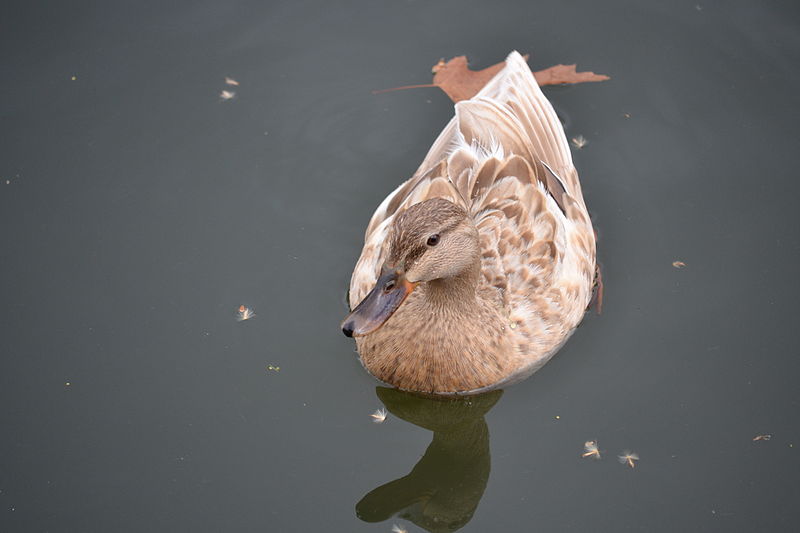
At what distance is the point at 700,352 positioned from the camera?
5480 millimetres

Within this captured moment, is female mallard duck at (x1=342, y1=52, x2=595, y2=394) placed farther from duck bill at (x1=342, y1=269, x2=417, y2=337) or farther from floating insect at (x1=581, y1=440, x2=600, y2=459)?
floating insect at (x1=581, y1=440, x2=600, y2=459)

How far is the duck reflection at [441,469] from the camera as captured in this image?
4879 mm

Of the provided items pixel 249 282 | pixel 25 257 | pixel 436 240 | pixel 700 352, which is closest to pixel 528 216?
pixel 436 240

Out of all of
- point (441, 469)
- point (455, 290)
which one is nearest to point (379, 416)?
point (441, 469)

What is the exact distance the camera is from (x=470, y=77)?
673 centimetres

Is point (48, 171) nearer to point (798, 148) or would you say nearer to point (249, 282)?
point (249, 282)

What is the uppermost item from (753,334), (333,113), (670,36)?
(670,36)

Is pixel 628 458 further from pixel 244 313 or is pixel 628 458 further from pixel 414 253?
pixel 244 313

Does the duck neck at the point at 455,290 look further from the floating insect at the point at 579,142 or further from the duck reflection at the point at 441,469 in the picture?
the floating insect at the point at 579,142

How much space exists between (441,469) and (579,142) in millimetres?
2595

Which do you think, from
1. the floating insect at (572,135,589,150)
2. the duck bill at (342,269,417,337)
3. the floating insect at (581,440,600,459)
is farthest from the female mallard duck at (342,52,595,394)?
the floating insect at (572,135,589,150)

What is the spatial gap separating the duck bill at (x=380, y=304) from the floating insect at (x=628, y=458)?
5.26ft

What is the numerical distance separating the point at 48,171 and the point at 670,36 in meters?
4.64

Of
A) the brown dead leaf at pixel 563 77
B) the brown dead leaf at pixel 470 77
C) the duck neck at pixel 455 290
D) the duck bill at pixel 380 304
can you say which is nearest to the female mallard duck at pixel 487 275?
the duck neck at pixel 455 290
